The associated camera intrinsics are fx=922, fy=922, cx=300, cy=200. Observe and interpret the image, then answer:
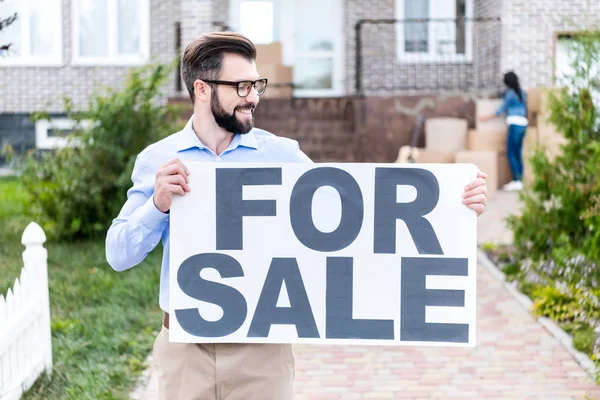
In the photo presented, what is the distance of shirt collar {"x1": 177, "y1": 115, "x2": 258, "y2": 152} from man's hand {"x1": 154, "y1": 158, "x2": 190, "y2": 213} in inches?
6.1

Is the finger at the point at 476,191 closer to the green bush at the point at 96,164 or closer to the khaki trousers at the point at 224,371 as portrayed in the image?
the khaki trousers at the point at 224,371

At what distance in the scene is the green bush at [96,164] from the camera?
1073 centimetres

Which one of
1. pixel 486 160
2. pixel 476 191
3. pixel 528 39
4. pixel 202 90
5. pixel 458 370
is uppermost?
pixel 528 39

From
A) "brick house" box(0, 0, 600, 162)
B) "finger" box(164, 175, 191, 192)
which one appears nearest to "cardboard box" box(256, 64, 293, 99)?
"brick house" box(0, 0, 600, 162)

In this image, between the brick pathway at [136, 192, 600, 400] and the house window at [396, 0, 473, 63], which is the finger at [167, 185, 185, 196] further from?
the house window at [396, 0, 473, 63]

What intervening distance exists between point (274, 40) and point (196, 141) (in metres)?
17.8

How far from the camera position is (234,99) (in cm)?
297

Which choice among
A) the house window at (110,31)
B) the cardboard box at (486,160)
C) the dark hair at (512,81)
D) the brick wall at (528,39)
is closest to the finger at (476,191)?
the cardboard box at (486,160)

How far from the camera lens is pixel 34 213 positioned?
437 inches

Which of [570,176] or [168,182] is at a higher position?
[168,182]

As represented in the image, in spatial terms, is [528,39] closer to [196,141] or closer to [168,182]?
[196,141]

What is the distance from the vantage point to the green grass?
18.8 ft

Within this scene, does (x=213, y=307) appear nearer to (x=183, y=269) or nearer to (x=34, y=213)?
(x=183, y=269)

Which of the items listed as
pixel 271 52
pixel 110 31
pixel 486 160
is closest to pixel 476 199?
pixel 486 160
